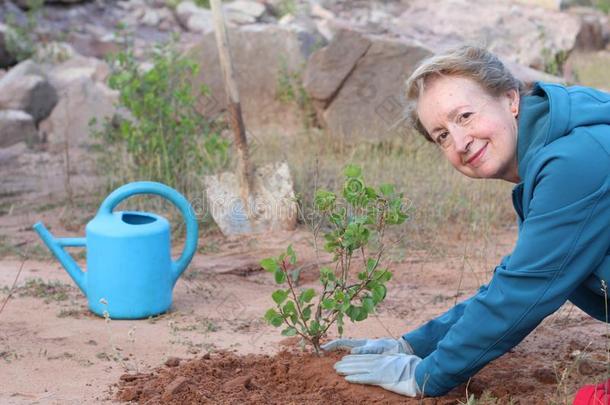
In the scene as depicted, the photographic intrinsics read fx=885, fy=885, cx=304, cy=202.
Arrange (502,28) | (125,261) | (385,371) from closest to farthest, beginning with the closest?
(385,371)
(125,261)
(502,28)

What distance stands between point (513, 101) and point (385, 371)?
3.10ft

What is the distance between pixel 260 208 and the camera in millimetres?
5645

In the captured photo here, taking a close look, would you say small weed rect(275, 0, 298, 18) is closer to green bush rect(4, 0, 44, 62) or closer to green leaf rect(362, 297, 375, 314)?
green bush rect(4, 0, 44, 62)

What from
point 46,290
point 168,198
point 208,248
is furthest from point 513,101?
point 208,248

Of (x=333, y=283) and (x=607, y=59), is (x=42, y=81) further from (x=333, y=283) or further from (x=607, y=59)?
(x=607, y=59)

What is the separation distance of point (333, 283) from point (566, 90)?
1.02 meters

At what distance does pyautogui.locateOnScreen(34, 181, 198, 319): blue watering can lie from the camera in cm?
371

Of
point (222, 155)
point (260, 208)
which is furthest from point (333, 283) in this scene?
point (222, 155)

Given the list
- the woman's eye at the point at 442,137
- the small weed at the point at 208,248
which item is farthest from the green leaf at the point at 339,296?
the small weed at the point at 208,248

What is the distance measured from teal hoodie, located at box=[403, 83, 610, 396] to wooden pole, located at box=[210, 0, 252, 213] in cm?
332

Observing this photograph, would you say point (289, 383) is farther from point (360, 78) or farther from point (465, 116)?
point (360, 78)

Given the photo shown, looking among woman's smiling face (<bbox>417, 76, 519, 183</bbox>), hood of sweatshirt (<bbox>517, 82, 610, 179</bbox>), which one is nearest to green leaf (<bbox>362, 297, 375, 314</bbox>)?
woman's smiling face (<bbox>417, 76, 519, 183</bbox>)

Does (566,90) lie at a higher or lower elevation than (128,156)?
higher

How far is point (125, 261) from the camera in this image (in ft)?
12.2
